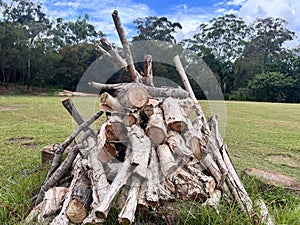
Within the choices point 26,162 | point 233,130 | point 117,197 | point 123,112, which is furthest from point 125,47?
point 233,130

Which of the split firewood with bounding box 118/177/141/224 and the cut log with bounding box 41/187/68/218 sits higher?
the split firewood with bounding box 118/177/141/224

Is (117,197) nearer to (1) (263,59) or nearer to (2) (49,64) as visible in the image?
(2) (49,64)

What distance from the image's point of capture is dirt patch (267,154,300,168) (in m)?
3.54

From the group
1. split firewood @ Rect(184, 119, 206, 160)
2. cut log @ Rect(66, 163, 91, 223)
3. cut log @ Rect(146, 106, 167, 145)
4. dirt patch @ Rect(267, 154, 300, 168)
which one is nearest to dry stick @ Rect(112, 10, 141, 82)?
cut log @ Rect(146, 106, 167, 145)

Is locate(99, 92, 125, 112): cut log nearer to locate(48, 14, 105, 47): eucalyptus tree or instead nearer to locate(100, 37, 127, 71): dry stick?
locate(100, 37, 127, 71): dry stick

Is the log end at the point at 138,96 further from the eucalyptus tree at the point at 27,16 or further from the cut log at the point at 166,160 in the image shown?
the eucalyptus tree at the point at 27,16

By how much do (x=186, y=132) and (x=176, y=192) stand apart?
19.9 inches

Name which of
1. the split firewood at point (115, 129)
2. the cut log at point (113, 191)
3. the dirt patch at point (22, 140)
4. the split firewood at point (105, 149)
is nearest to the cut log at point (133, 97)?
the split firewood at point (115, 129)

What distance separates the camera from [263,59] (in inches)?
1121

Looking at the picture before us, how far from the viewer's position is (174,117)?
2061mm

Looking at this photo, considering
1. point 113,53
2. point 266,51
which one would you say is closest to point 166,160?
point 113,53

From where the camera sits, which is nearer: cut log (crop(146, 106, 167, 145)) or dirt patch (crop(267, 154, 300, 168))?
cut log (crop(146, 106, 167, 145))

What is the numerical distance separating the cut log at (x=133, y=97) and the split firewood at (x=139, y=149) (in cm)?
18

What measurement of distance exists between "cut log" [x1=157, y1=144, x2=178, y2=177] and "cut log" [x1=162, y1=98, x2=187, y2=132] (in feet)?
0.57
